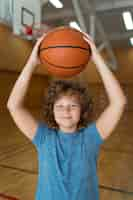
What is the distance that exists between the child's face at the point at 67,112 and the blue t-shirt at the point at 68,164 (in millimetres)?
38

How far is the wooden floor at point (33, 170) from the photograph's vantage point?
2588 millimetres

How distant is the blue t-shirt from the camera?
3.69ft

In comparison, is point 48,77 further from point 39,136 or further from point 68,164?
point 68,164

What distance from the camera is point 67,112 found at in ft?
3.89

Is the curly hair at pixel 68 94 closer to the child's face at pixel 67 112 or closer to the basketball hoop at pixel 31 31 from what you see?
the child's face at pixel 67 112

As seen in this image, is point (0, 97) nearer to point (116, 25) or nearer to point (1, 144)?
point (1, 144)

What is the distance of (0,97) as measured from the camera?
9766 millimetres

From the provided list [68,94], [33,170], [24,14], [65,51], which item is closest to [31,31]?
[24,14]

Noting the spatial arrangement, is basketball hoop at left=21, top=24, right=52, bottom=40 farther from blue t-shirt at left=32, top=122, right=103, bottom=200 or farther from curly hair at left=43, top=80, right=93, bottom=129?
blue t-shirt at left=32, top=122, right=103, bottom=200

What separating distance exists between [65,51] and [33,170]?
2.15 m

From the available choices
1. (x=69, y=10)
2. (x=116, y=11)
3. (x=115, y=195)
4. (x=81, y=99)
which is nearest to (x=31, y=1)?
(x=69, y=10)

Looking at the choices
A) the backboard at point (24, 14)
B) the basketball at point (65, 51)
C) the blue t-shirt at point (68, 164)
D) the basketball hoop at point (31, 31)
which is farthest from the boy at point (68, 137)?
the basketball hoop at point (31, 31)

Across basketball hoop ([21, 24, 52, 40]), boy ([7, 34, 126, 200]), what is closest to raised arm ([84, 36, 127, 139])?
boy ([7, 34, 126, 200])

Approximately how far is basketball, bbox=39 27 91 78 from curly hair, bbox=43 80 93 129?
210 millimetres
